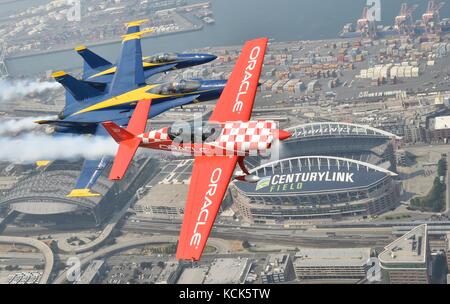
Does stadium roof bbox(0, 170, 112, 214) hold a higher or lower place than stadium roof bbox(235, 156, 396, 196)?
lower

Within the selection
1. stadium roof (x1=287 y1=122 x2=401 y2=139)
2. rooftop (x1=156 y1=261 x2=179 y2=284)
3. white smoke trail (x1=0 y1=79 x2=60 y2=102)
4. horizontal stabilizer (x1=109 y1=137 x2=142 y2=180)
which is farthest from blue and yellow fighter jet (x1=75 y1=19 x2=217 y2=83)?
white smoke trail (x1=0 y1=79 x2=60 y2=102)

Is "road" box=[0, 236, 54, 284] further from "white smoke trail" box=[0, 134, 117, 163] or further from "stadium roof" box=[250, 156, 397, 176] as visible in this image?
"stadium roof" box=[250, 156, 397, 176]

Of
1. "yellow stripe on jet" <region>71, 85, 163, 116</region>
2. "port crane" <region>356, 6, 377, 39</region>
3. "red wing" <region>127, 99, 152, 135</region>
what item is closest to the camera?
"red wing" <region>127, 99, 152, 135</region>

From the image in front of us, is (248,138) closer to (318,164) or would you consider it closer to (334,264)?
(334,264)

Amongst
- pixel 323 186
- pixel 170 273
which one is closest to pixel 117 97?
pixel 170 273

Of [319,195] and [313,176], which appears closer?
[319,195]

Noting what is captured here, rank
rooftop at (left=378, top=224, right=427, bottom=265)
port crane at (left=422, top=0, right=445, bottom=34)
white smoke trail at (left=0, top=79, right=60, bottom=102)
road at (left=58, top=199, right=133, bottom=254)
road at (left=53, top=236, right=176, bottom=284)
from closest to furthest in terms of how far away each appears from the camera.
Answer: rooftop at (left=378, top=224, right=427, bottom=265)
road at (left=53, top=236, right=176, bottom=284)
road at (left=58, top=199, right=133, bottom=254)
white smoke trail at (left=0, top=79, right=60, bottom=102)
port crane at (left=422, top=0, right=445, bottom=34)
